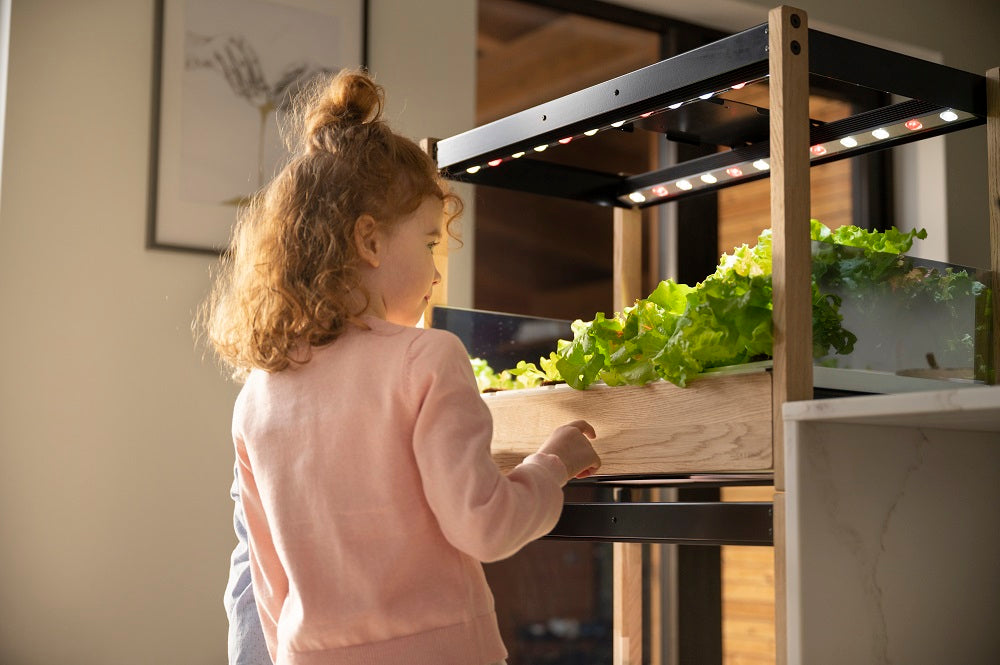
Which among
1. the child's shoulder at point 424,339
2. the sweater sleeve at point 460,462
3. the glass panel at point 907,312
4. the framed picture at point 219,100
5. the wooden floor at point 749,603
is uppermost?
the framed picture at point 219,100

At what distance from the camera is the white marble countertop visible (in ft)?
3.67

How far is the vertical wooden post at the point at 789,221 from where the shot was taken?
1386 millimetres

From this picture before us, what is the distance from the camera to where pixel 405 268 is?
1.35m

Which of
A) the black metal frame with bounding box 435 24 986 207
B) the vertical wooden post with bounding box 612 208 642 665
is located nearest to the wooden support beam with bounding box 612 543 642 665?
the vertical wooden post with bounding box 612 208 642 665

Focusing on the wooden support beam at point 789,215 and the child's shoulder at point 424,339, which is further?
the wooden support beam at point 789,215

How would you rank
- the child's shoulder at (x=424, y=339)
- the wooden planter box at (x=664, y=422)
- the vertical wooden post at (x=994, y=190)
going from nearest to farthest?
the child's shoulder at (x=424, y=339) < the wooden planter box at (x=664, y=422) < the vertical wooden post at (x=994, y=190)

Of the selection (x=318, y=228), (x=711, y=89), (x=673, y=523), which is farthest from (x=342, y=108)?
(x=673, y=523)

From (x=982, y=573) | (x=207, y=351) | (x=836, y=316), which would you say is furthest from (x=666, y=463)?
(x=207, y=351)

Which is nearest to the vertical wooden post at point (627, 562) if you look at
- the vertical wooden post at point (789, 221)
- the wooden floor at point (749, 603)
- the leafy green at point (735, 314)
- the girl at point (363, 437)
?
the leafy green at point (735, 314)

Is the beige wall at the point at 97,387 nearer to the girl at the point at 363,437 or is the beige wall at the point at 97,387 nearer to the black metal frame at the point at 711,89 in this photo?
the black metal frame at the point at 711,89

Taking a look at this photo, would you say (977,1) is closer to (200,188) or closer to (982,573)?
(200,188)

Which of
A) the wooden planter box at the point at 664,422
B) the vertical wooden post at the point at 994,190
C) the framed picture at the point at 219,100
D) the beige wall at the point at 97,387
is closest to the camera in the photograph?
the wooden planter box at the point at 664,422

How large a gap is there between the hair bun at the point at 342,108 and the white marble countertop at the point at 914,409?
0.61 meters

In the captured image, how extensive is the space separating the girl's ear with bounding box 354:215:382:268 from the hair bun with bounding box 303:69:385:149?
135 mm
